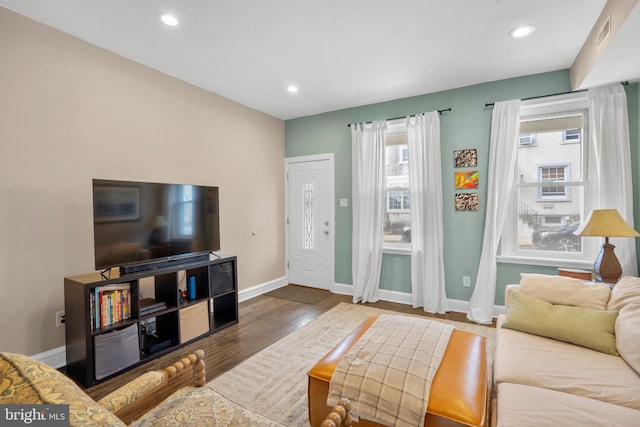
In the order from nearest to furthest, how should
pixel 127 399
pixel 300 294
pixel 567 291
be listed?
pixel 127 399
pixel 567 291
pixel 300 294

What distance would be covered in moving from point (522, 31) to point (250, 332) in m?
3.78

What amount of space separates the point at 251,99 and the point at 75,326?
316cm

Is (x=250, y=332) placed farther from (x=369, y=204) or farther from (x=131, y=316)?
(x=369, y=204)

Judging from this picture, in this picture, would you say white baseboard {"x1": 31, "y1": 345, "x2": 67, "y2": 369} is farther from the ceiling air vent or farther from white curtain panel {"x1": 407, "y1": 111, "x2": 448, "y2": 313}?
the ceiling air vent

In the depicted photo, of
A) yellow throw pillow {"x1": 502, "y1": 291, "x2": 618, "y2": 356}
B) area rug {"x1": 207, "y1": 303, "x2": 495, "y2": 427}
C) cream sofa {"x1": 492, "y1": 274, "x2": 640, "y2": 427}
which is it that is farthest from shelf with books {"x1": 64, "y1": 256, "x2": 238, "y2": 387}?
yellow throw pillow {"x1": 502, "y1": 291, "x2": 618, "y2": 356}

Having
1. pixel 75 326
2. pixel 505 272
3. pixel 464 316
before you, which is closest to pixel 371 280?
pixel 464 316

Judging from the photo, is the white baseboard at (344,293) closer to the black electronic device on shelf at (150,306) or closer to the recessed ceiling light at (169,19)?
the black electronic device on shelf at (150,306)

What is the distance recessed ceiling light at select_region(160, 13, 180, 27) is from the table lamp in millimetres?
3806

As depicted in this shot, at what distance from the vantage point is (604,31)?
7.06ft

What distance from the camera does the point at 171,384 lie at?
156cm

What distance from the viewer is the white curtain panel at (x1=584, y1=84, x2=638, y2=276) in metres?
2.80

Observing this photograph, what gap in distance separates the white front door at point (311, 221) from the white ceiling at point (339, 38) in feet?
4.88

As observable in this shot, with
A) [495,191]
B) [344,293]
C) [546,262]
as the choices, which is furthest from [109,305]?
[546,262]

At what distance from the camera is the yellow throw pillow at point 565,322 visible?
181 centimetres
